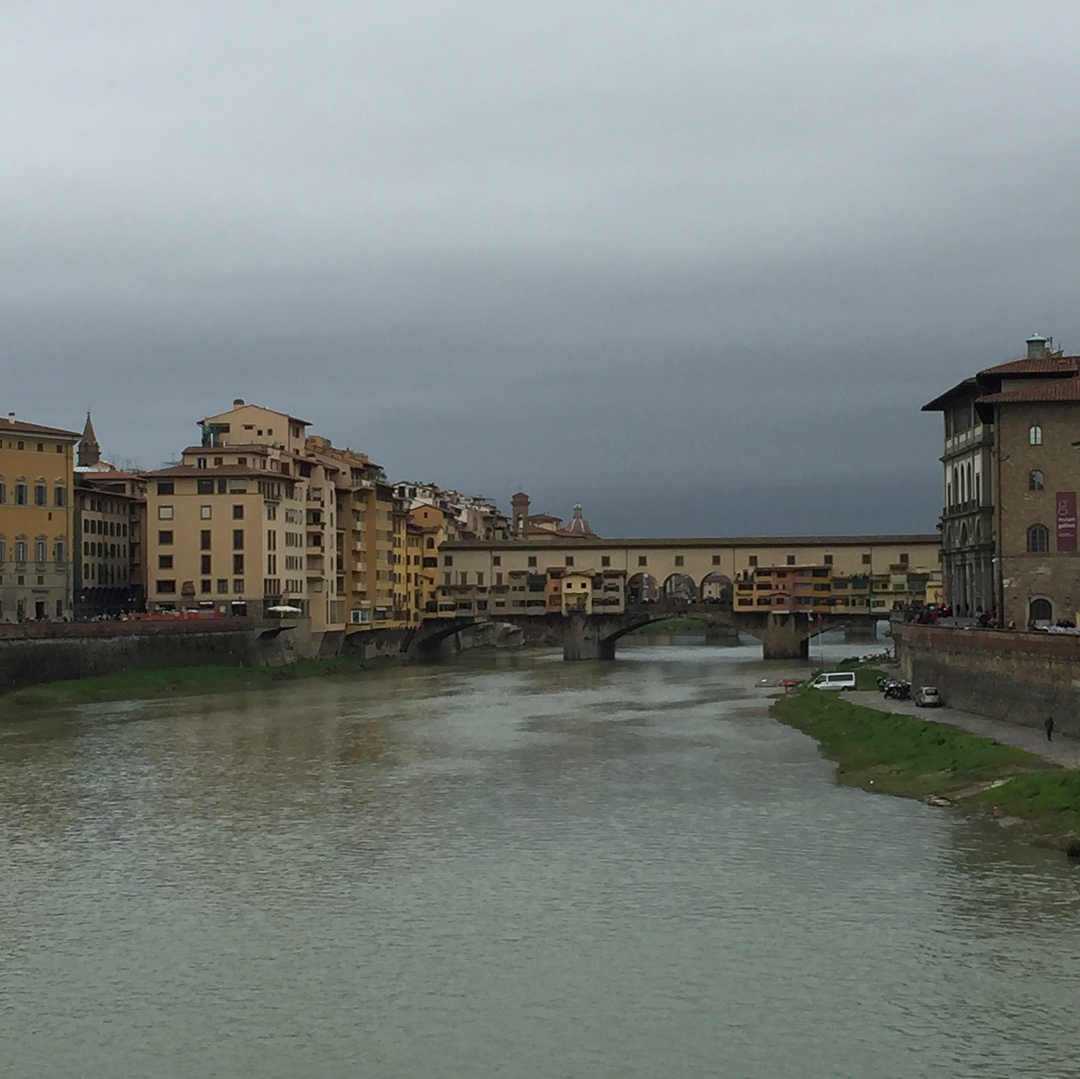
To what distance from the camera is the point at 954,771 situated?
3928cm

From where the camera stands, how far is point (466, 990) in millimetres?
23328

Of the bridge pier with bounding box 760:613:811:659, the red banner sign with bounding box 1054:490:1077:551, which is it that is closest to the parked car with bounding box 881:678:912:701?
the red banner sign with bounding box 1054:490:1077:551

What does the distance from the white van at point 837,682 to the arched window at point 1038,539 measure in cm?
1092

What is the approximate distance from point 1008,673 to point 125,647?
155 ft

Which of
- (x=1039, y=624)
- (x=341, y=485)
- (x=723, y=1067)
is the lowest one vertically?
(x=723, y=1067)

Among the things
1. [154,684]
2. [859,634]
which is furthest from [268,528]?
[859,634]

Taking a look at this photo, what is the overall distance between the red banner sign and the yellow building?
52108 mm

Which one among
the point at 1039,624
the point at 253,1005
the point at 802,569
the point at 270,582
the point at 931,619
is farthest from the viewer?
the point at 802,569

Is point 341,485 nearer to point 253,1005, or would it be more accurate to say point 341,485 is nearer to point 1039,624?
point 1039,624

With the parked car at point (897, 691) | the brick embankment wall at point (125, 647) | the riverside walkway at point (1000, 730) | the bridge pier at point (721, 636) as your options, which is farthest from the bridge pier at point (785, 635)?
the riverside walkway at point (1000, 730)

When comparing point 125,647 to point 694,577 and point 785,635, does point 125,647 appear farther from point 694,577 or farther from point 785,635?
point 694,577

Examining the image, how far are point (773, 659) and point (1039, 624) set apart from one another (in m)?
53.8

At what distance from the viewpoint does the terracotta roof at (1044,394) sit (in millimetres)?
61844

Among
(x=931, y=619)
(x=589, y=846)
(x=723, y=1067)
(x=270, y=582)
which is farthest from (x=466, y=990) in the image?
(x=270, y=582)
